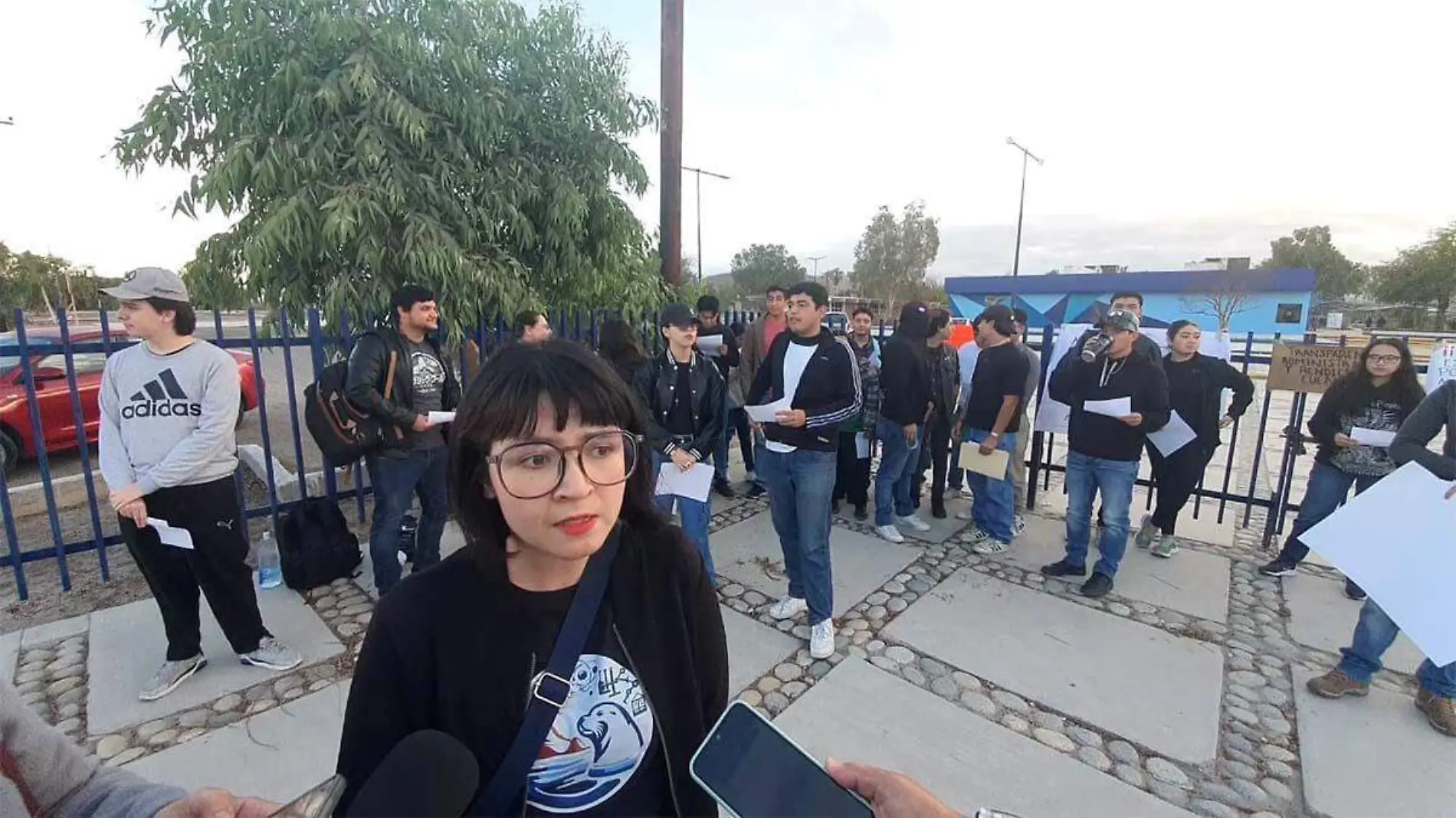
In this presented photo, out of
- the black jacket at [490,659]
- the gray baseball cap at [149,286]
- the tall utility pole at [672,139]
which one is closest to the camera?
the black jacket at [490,659]

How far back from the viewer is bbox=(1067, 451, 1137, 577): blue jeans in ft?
12.9

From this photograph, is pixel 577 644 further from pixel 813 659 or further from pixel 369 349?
Result: pixel 369 349

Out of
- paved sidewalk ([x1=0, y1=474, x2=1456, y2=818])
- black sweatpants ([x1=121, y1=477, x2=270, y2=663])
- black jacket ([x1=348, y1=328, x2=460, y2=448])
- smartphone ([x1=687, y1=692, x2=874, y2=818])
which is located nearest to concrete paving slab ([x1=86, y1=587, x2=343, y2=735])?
paved sidewalk ([x1=0, y1=474, x2=1456, y2=818])

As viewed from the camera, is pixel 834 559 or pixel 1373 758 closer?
pixel 1373 758

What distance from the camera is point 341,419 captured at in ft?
11.4

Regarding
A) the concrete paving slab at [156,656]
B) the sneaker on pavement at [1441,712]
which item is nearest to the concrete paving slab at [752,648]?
the concrete paving slab at [156,656]

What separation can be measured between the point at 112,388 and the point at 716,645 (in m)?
2.96

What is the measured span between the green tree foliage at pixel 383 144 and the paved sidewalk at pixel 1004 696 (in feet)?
7.12

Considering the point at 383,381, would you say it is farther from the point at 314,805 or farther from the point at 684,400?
the point at 314,805

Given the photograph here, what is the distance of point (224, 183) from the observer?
3973mm

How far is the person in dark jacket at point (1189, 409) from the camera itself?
14.1ft

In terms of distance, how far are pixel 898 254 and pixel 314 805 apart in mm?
47600

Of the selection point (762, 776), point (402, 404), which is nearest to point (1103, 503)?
point (762, 776)

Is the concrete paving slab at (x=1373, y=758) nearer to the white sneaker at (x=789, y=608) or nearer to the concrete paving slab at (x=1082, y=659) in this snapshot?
the concrete paving slab at (x=1082, y=659)
